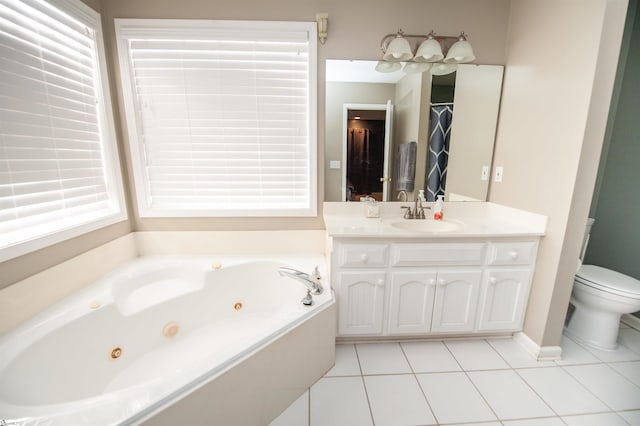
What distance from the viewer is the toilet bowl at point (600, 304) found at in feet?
5.26

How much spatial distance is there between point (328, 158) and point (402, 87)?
29.0 inches

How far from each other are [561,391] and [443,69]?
2115 mm

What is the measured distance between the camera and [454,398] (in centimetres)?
138

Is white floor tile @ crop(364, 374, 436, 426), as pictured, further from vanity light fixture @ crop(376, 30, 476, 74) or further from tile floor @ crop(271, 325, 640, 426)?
vanity light fixture @ crop(376, 30, 476, 74)

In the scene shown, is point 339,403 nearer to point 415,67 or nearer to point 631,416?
point 631,416

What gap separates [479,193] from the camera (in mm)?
2049

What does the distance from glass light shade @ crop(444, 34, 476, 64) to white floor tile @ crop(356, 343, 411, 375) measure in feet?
6.53

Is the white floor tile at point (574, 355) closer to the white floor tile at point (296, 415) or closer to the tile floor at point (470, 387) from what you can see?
the tile floor at point (470, 387)

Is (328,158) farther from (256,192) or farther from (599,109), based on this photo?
(599,109)

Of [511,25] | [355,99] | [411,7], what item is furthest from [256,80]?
[511,25]

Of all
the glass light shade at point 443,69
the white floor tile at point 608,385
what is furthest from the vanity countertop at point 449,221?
the glass light shade at point 443,69

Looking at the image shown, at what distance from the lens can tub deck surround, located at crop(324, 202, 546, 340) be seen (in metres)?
1.58

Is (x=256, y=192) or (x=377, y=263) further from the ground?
(x=256, y=192)

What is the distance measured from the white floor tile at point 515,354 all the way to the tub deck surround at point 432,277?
0.28 feet
